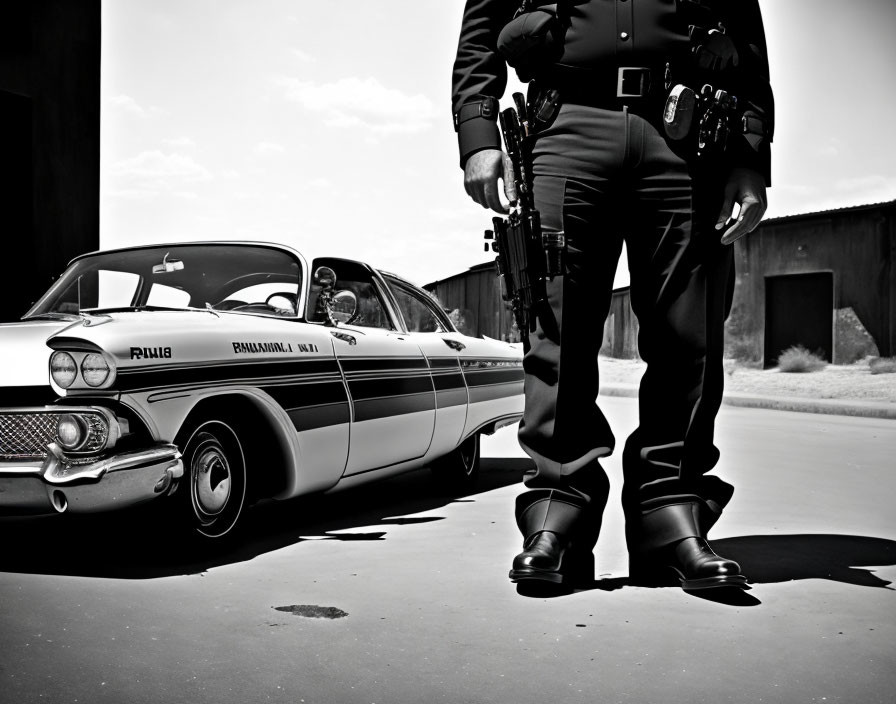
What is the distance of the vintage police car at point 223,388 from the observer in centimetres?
341

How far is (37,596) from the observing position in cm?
324

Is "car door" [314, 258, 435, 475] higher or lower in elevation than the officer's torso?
lower

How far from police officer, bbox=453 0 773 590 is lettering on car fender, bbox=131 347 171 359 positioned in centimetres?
125

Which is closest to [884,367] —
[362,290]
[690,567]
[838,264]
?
[838,264]

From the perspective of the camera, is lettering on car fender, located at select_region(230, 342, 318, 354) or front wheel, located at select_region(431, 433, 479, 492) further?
front wheel, located at select_region(431, 433, 479, 492)

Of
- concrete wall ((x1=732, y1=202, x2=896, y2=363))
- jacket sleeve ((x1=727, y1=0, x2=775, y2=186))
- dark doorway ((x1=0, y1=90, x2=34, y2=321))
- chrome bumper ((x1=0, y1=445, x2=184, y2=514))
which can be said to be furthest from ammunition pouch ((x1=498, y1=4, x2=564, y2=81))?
concrete wall ((x1=732, y1=202, x2=896, y2=363))

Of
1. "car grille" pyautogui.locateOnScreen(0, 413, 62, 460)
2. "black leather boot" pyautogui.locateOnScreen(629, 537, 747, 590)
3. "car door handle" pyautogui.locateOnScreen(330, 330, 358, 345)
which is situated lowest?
"black leather boot" pyautogui.locateOnScreen(629, 537, 747, 590)

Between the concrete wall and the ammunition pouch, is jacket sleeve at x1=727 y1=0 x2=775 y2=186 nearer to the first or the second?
the ammunition pouch

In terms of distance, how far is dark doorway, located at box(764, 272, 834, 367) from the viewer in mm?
24391

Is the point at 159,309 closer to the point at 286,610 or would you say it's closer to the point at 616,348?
the point at 286,610

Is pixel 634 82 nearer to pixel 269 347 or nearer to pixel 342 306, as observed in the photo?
pixel 269 347

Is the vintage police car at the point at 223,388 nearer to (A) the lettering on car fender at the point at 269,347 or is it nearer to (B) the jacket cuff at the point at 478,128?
(A) the lettering on car fender at the point at 269,347

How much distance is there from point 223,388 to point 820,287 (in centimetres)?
2317

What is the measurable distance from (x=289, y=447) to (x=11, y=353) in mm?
1137
